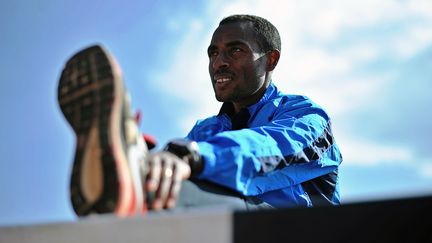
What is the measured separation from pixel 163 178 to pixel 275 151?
439mm

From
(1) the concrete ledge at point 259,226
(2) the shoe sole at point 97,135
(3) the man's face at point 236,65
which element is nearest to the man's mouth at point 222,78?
(3) the man's face at point 236,65

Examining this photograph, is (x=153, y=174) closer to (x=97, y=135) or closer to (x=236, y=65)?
(x=97, y=135)

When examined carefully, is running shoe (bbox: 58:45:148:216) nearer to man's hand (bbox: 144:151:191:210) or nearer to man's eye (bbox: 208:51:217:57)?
man's hand (bbox: 144:151:191:210)

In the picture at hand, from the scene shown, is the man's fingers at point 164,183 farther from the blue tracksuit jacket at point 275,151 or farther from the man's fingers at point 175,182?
the blue tracksuit jacket at point 275,151

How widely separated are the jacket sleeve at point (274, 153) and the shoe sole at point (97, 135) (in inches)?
12.0

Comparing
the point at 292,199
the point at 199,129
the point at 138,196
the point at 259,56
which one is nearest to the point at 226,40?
the point at 259,56

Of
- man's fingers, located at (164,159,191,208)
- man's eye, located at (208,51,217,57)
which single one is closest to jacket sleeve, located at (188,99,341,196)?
man's fingers, located at (164,159,191,208)

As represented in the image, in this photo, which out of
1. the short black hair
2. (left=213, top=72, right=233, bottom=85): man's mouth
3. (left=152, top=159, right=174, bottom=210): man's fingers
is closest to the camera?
(left=152, top=159, right=174, bottom=210): man's fingers

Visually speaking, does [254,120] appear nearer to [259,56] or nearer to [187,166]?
[259,56]

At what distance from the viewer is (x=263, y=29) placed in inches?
108

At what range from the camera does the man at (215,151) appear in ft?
4.56

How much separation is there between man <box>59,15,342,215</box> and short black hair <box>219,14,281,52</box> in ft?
0.45

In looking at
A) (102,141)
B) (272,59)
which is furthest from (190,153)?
(272,59)

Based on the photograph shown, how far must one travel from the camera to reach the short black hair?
2.71m
